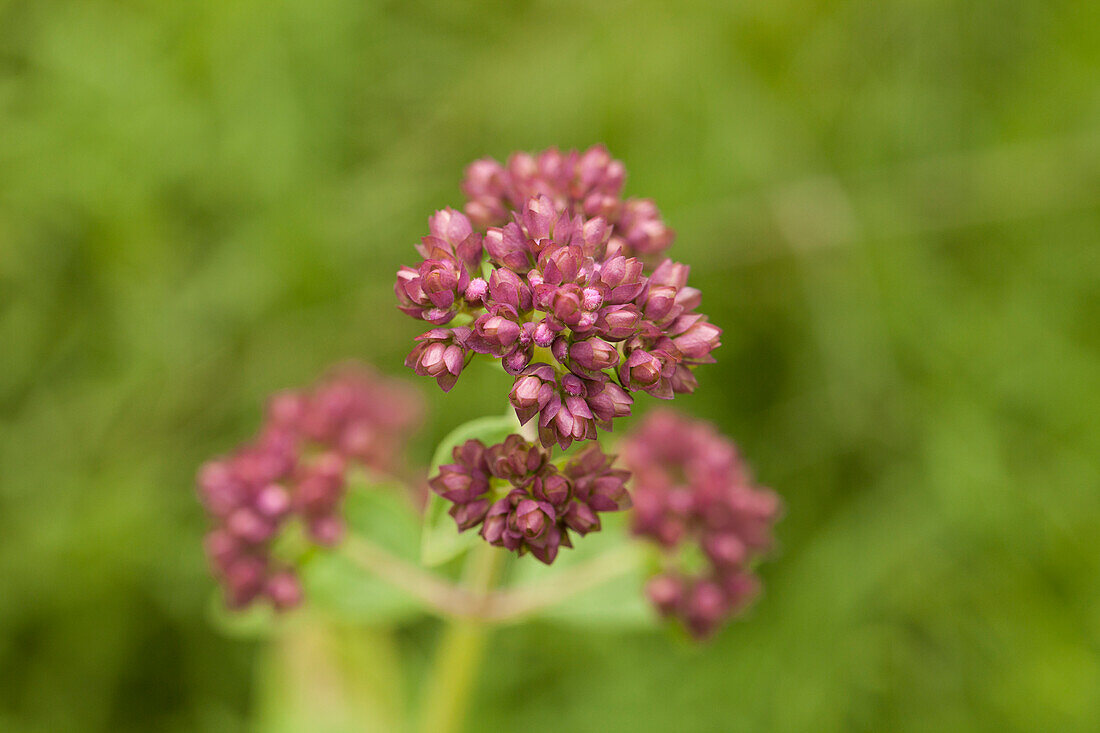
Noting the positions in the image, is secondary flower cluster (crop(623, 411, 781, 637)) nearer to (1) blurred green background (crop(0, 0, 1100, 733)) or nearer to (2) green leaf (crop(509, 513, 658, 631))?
(2) green leaf (crop(509, 513, 658, 631))

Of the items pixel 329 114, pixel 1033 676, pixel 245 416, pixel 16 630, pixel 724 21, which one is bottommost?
pixel 16 630

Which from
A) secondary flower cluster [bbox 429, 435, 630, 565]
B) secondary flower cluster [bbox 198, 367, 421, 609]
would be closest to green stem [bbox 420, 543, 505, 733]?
secondary flower cluster [bbox 198, 367, 421, 609]

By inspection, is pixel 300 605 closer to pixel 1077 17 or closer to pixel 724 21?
pixel 724 21

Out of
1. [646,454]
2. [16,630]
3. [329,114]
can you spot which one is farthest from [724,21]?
[16,630]

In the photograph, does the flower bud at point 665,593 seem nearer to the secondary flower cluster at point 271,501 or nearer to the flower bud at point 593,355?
the secondary flower cluster at point 271,501

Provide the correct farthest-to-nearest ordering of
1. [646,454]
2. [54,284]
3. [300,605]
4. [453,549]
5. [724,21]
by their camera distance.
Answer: [724,21], [54,284], [646,454], [300,605], [453,549]

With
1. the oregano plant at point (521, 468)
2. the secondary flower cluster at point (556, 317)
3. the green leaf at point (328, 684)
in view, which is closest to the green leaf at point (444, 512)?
the oregano plant at point (521, 468)

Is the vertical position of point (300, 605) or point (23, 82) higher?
point (23, 82)

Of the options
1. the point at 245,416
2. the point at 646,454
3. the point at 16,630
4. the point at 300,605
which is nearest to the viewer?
the point at 300,605
